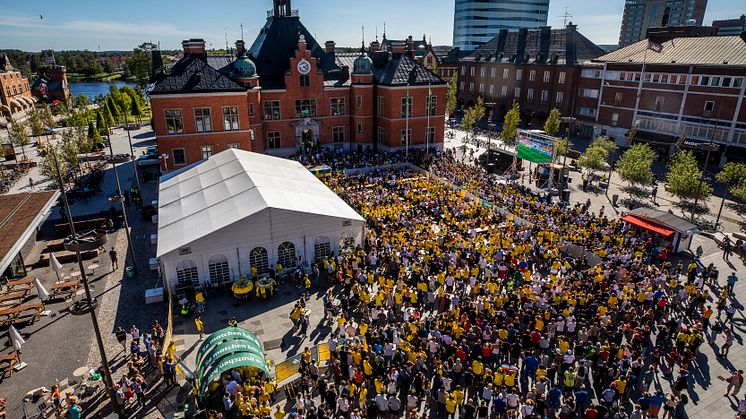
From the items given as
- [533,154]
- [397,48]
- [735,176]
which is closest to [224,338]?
[533,154]

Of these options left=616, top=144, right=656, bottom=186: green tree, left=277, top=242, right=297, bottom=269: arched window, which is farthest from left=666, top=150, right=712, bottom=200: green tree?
left=277, top=242, right=297, bottom=269: arched window

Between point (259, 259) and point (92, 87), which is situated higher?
point (92, 87)

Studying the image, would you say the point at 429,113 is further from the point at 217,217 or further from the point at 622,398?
the point at 622,398

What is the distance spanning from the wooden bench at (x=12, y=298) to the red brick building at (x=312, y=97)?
21.8 metres

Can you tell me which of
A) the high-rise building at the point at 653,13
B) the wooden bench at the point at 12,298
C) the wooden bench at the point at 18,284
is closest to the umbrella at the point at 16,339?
the wooden bench at the point at 12,298

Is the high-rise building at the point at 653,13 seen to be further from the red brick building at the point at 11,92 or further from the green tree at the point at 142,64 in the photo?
the red brick building at the point at 11,92

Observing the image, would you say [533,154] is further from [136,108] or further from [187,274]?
[136,108]

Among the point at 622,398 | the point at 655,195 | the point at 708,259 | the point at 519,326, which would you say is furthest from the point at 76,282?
the point at 655,195

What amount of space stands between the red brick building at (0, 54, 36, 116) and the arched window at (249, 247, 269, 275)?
285 ft

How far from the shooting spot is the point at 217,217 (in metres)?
25.3

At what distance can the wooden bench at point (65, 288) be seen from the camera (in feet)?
81.0

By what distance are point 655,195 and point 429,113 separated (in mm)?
24622

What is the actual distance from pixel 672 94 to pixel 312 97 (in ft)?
140

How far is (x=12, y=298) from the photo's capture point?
23281mm
